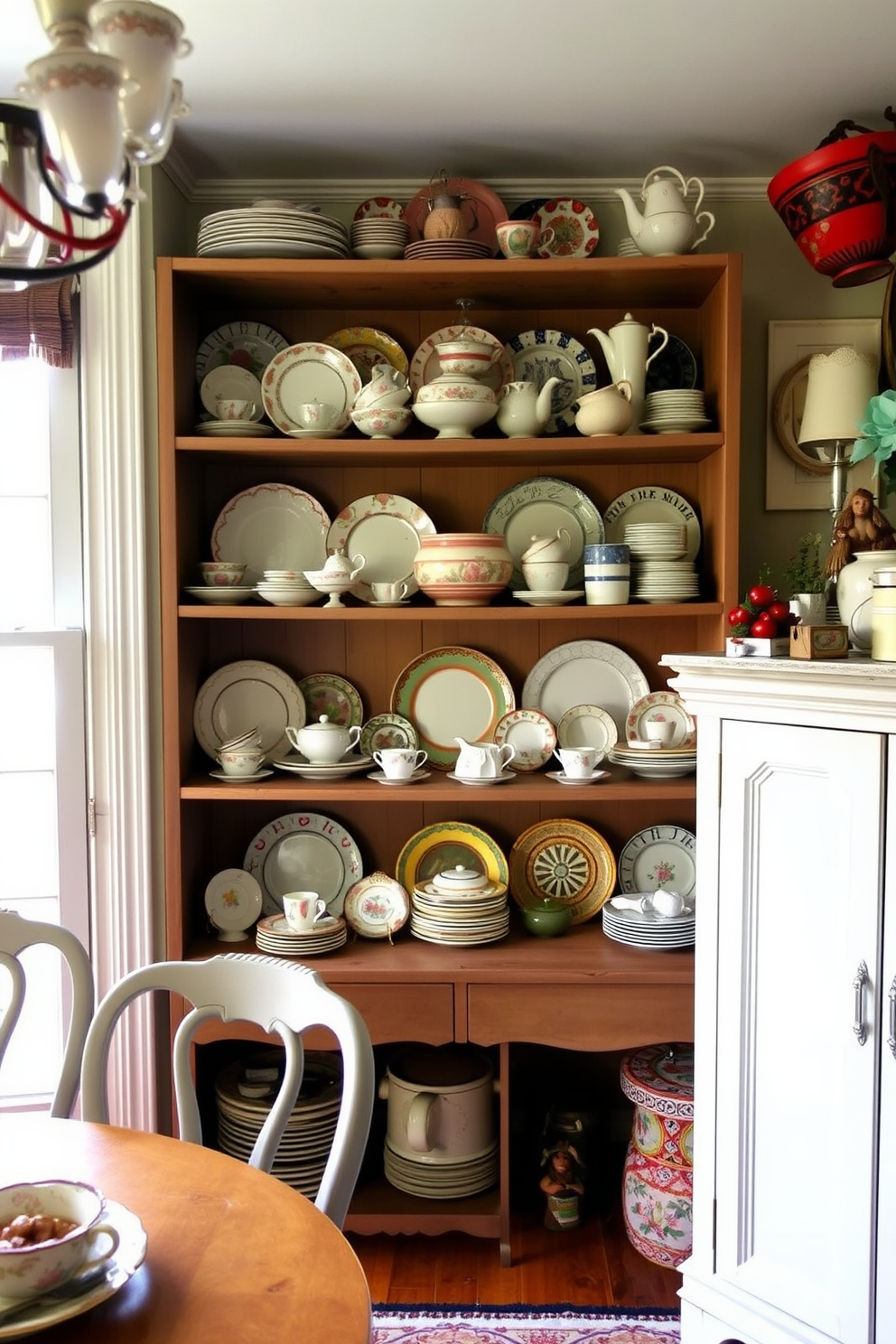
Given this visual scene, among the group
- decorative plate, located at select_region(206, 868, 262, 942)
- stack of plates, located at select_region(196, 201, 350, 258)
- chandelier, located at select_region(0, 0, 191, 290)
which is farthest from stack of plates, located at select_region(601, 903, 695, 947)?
chandelier, located at select_region(0, 0, 191, 290)

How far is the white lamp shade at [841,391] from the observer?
2463 millimetres

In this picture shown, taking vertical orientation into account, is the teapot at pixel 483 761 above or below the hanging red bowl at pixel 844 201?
below

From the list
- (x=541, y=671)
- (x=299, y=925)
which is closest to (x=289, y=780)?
→ (x=299, y=925)

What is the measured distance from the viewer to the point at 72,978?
1.75 metres

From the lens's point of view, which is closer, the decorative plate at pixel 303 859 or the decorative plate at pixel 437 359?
the decorative plate at pixel 437 359

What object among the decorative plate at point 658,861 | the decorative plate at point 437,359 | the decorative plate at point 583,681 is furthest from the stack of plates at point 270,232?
the decorative plate at point 658,861

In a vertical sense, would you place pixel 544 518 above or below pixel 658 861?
above

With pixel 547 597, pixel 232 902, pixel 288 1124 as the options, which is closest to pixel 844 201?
pixel 547 597

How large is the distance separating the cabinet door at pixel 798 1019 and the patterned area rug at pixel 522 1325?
0.31m

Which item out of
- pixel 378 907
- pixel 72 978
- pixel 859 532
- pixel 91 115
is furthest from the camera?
pixel 378 907

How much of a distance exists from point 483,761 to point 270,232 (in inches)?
49.9

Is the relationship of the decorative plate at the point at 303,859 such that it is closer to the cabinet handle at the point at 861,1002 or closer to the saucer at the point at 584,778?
the saucer at the point at 584,778

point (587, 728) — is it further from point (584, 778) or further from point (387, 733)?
point (387, 733)

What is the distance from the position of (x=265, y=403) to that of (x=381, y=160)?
24.7 inches
